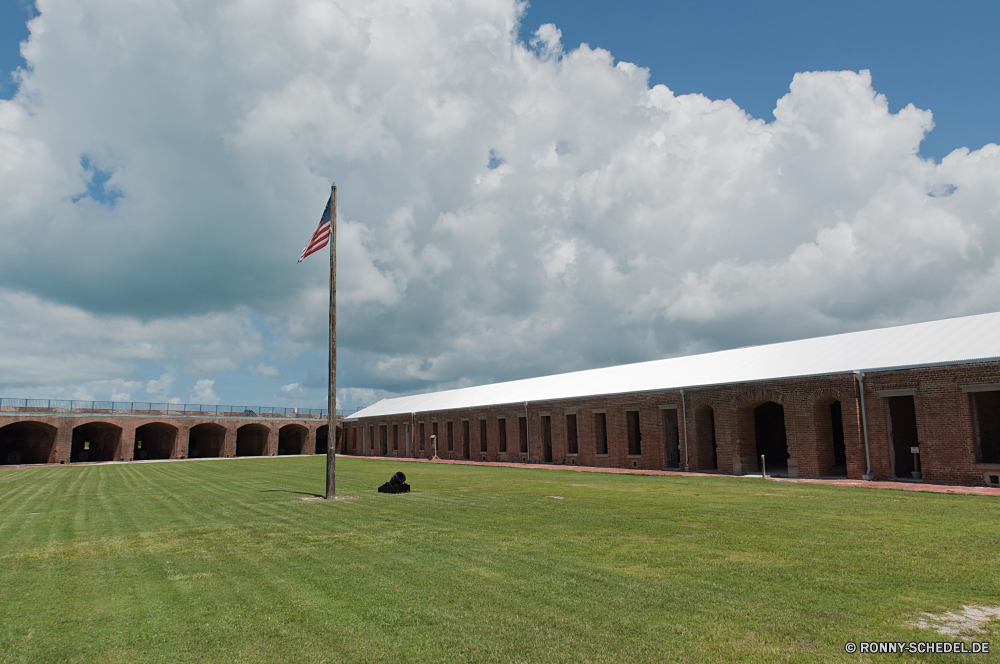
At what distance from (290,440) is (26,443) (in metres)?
23.1

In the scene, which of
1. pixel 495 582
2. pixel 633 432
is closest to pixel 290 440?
pixel 633 432

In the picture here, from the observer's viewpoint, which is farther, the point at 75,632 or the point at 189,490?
the point at 189,490

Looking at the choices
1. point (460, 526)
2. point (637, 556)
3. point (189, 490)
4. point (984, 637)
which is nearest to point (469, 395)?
point (189, 490)

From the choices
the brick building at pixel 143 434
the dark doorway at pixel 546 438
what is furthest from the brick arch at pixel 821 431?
the brick building at pixel 143 434

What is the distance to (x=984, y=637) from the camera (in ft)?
14.9

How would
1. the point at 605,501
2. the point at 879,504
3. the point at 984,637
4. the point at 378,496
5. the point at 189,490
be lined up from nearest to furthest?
the point at 984,637 < the point at 879,504 < the point at 605,501 < the point at 378,496 < the point at 189,490

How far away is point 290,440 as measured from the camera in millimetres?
66125

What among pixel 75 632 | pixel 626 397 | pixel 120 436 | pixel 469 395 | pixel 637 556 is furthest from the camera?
pixel 120 436

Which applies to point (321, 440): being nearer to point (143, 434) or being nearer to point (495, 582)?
point (143, 434)

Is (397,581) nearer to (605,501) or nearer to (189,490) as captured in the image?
(605,501)

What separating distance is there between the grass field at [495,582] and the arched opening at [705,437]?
492 inches

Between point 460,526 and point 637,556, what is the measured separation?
3575mm

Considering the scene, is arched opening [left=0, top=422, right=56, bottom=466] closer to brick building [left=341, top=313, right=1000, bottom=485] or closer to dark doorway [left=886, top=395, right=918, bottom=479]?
brick building [left=341, top=313, right=1000, bottom=485]

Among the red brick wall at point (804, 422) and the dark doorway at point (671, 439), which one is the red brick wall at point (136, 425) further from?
the dark doorway at point (671, 439)
